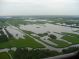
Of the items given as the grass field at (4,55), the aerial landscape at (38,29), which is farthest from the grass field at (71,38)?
the grass field at (4,55)

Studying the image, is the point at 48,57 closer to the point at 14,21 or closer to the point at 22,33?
the point at 22,33

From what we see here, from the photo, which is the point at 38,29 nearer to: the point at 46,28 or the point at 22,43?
the point at 46,28

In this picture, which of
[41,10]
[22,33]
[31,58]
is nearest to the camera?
[31,58]

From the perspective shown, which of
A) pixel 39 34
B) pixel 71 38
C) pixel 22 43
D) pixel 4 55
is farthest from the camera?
pixel 71 38

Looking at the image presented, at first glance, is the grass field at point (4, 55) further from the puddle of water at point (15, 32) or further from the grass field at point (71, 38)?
the grass field at point (71, 38)

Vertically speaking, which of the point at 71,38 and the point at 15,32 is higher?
the point at 15,32

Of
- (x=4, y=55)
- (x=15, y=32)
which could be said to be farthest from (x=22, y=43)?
(x=4, y=55)

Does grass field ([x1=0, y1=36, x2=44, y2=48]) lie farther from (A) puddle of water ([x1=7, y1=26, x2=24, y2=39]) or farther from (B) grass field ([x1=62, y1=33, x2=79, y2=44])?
(B) grass field ([x1=62, y1=33, x2=79, y2=44])

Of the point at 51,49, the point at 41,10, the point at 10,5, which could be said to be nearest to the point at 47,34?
the point at 51,49
